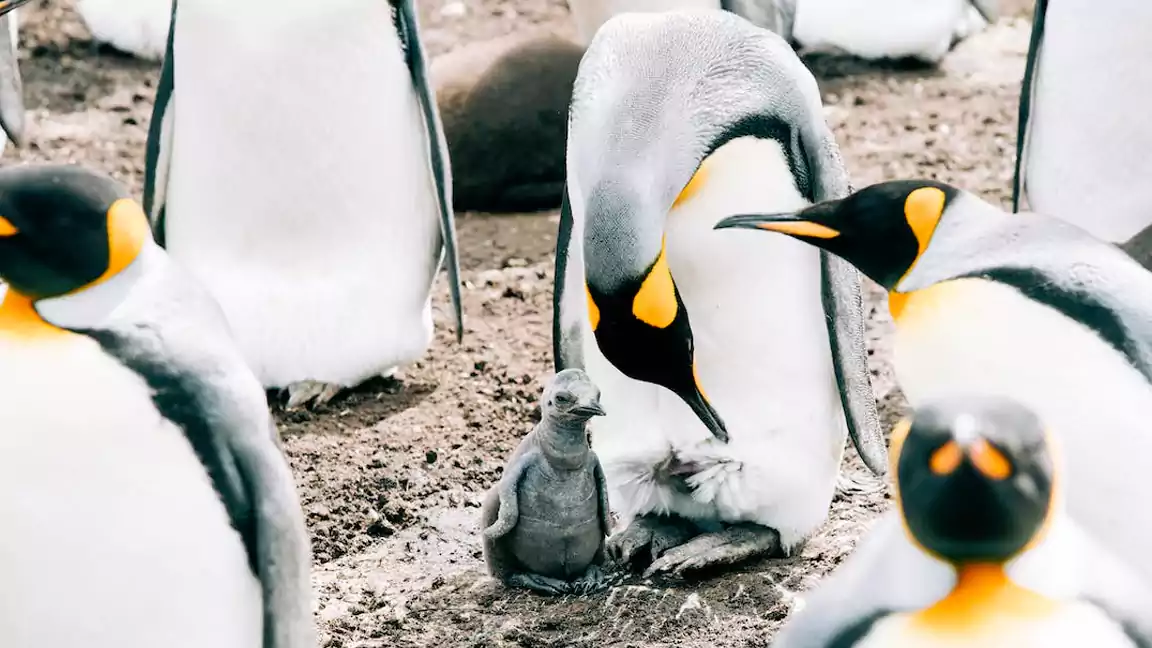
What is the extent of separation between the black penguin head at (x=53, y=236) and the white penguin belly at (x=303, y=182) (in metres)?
1.63

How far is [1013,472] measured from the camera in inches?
60.8

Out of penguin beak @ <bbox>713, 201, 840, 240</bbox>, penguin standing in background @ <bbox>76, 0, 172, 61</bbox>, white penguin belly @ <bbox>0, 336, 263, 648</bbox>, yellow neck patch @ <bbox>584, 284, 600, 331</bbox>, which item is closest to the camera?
white penguin belly @ <bbox>0, 336, 263, 648</bbox>

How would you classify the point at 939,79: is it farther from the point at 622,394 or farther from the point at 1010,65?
the point at 622,394

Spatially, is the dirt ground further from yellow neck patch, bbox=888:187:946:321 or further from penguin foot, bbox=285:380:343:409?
yellow neck patch, bbox=888:187:946:321

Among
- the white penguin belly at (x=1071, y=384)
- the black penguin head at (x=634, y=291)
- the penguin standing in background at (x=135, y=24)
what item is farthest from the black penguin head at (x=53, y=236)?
the penguin standing in background at (x=135, y=24)

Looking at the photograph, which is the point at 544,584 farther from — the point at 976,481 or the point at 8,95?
the point at 8,95

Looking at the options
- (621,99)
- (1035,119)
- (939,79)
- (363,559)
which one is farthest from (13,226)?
(939,79)

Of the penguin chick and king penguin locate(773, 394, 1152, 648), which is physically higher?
king penguin locate(773, 394, 1152, 648)

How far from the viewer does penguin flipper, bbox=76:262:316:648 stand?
1.90m

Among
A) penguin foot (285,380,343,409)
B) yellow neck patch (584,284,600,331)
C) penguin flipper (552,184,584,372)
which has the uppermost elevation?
yellow neck patch (584,284,600,331)

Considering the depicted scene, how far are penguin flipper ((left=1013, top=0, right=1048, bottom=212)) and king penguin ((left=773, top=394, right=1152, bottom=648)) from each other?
89.1 inches

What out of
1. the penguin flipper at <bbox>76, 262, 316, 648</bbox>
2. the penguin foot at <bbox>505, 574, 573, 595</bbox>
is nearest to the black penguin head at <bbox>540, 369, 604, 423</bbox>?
the penguin foot at <bbox>505, 574, 573, 595</bbox>

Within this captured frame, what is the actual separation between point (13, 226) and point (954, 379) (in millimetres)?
1266

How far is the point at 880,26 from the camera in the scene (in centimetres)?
598
